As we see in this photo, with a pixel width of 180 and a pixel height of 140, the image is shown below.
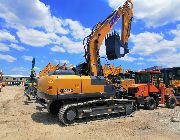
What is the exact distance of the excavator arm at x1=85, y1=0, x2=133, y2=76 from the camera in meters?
16.1

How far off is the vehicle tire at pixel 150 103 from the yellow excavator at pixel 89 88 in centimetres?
226

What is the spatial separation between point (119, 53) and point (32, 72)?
1076 cm

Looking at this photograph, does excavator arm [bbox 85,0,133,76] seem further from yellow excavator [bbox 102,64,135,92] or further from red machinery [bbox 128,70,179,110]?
red machinery [bbox 128,70,179,110]

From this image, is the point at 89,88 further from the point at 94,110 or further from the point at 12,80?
the point at 12,80

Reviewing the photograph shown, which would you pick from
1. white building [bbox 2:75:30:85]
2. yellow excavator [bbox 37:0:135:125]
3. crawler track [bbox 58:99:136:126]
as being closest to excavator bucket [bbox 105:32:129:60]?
yellow excavator [bbox 37:0:135:125]

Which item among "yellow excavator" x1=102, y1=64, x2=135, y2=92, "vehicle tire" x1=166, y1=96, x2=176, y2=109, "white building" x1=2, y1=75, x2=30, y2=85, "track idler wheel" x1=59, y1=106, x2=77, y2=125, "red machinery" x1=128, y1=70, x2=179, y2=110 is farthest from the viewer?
"white building" x1=2, y1=75, x2=30, y2=85

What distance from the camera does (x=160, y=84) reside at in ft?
63.0

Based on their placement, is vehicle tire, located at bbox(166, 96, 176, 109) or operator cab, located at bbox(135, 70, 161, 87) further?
vehicle tire, located at bbox(166, 96, 176, 109)

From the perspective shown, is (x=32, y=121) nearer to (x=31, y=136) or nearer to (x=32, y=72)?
(x=31, y=136)

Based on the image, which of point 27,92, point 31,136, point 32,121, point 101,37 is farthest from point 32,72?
point 31,136

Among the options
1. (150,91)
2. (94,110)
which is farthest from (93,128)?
(150,91)

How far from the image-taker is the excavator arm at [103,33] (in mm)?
16125

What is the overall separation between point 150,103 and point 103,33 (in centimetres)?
513

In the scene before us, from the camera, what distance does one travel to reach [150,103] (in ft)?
59.0
